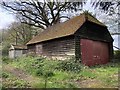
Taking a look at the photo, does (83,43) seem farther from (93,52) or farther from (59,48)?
(59,48)

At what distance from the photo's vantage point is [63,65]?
13250mm

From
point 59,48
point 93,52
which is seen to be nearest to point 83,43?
point 93,52

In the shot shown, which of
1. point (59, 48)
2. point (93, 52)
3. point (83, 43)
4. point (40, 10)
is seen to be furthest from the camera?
point (40, 10)

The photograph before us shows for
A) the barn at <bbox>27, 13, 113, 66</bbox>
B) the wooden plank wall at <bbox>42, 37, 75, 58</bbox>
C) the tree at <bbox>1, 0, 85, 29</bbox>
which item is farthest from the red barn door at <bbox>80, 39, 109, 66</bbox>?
the tree at <bbox>1, 0, 85, 29</bbox>

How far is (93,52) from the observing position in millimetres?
17156

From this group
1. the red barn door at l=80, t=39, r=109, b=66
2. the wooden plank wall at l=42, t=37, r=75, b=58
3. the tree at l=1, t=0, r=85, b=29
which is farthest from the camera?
the tree at l=1, t=0, r=85, b=29

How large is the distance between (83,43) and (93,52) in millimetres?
1542

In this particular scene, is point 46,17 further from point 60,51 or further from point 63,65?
point 63,65

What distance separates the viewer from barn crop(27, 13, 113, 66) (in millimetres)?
15812

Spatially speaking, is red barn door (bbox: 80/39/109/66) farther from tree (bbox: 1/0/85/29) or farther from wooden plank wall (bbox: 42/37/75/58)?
tree (bbox: 1/0/85/29)

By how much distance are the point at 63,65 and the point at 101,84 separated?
15.5 ft

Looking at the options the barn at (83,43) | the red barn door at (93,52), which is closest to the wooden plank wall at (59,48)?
the barn at (83,43)

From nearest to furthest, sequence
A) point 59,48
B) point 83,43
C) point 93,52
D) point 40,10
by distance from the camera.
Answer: point 83,43 → point 93,52 → point 59,48 → point 40,10

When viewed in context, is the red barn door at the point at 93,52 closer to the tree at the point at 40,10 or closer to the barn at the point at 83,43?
the barn at the point at 83,43
